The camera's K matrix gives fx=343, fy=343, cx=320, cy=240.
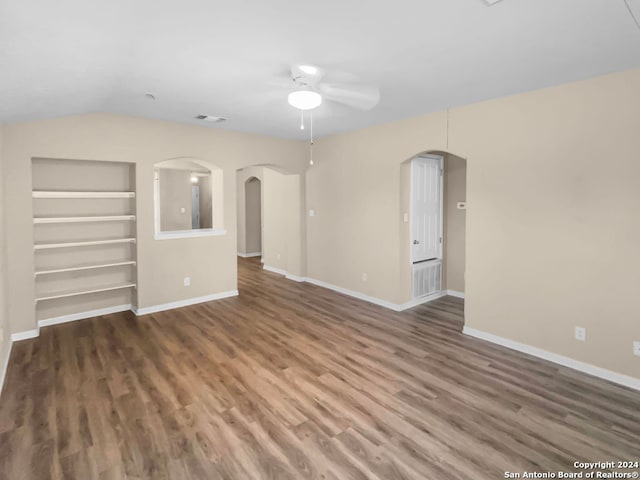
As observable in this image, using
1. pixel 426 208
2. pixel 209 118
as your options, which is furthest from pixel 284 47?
pixel 426 208

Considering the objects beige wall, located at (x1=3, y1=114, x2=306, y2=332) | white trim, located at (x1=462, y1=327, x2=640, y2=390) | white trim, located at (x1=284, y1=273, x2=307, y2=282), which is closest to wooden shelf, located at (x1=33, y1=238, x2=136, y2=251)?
beige wall, located at (x1=3, y1=114, x2=306, y2=332)

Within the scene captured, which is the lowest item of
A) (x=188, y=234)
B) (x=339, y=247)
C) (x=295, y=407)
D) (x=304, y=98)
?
(x=295, y=407)

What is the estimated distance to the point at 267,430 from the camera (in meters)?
2.43

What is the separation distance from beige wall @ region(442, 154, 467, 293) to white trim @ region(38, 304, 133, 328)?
5.11 meters

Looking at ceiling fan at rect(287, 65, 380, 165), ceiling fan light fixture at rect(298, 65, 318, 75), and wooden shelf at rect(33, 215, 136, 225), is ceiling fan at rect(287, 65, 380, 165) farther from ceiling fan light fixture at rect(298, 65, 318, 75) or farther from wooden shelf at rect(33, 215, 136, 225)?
wooden shelf at rect(33, 215, 136, 225)

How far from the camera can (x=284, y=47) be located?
8.14 feet

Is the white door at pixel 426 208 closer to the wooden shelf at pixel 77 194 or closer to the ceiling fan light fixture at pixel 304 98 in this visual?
the ceiling fan light fixture at pixel 304 98

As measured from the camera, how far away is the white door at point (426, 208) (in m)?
5.21

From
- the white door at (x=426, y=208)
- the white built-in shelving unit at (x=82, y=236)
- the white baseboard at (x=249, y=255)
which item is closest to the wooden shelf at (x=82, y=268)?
the white built-in shelving unit at (x=82, y=236)

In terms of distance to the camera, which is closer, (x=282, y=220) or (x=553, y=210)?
(x=553, y=210)

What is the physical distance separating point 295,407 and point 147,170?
12.3 ft

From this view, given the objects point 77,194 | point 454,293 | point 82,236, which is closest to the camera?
point 77,194

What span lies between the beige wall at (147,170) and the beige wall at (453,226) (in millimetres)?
2632

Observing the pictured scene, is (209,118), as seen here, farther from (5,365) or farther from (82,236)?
(5,365)
